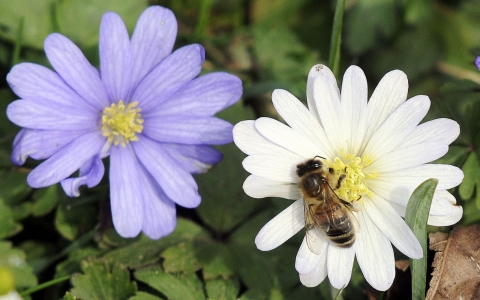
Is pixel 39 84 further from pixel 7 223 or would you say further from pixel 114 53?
pixel 7 223

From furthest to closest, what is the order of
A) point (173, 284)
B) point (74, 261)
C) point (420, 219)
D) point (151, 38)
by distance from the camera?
1. point (74, 261)
2. point (173, 284)
3. point (151, 38)
4. point (420, 219)

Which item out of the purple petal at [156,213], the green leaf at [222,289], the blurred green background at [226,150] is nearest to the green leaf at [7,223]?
the blurred green background at [226,150]

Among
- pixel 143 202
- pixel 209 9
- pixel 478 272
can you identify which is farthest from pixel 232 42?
pixel 478 272

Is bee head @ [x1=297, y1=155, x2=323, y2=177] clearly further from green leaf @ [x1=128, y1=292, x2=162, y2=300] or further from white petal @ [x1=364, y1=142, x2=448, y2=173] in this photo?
green leaf @ [x1=128, y1=292, x2=162, y2=300]

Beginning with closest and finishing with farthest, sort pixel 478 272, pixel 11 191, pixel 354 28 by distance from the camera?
pixel 478 272 → pixel 11 191 → pixel 354 28

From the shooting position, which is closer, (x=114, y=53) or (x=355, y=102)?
(x=355, y=102)

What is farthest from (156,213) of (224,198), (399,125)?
(399,125)

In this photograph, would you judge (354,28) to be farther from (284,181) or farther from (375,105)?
(284,181)
